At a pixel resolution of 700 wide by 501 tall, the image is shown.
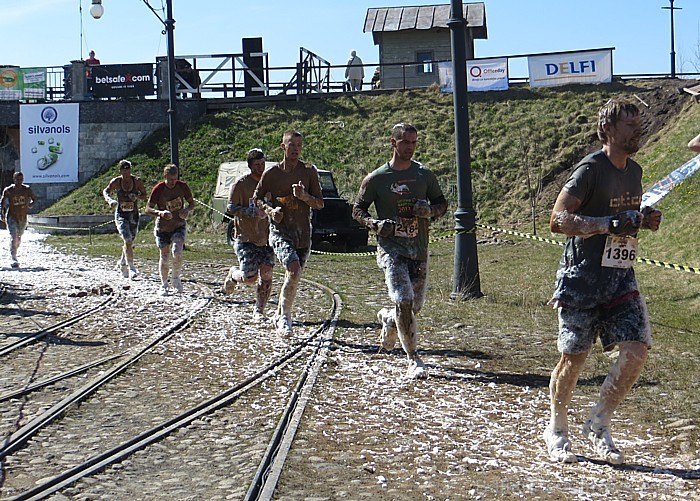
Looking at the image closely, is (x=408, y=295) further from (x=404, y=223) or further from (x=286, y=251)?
(x=286, y=251)

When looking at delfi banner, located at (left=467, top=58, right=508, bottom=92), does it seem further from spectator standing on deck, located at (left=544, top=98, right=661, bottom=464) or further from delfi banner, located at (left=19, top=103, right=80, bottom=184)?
spectator standing on deck, located at (left=544, top=98, right=661, bottom=464)

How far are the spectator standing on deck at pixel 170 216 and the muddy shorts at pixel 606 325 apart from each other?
9.10 meters

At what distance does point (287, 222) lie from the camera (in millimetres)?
9828

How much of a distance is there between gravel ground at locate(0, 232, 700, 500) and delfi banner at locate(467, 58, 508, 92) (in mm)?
26742

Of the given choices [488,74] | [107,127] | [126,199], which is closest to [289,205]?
[126,199]

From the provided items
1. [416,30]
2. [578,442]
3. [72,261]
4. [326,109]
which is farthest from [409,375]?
[416,30]

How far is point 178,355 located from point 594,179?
16.5 ft

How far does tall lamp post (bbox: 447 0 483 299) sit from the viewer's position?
505 inches

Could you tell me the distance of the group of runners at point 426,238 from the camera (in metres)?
5.31

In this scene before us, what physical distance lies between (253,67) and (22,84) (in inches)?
355

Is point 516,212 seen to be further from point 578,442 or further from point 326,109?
point 578,442

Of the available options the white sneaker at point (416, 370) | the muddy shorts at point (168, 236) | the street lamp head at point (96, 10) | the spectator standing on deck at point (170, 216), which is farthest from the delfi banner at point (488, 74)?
the white sneaker at point (416, 370)

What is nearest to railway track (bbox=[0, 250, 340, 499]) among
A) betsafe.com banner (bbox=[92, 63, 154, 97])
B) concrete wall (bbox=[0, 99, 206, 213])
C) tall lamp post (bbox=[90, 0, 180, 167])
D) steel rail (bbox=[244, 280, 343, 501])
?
steel rail (bbox=[244, 280, 343, 501])

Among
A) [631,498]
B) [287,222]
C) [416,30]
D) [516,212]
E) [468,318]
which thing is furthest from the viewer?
[416,30]
